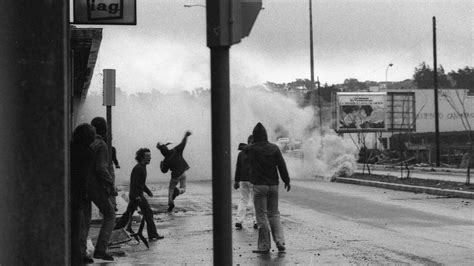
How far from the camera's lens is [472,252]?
9.73 metres

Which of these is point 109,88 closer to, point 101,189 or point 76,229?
point 101,189

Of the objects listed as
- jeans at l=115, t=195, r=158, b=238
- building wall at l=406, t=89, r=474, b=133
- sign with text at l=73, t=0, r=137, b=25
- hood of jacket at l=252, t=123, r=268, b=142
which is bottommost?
jeans at l=115, t=195, r=158, b=238

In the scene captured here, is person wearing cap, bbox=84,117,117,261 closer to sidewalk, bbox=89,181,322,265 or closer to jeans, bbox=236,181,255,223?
sidewalk, bbox=89,181,322,265

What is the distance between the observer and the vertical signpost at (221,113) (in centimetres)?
401

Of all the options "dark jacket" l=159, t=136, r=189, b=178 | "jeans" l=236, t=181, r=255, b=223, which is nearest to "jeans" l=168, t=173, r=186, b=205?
"dark jacket" l=159, t=136, r=189, b=178

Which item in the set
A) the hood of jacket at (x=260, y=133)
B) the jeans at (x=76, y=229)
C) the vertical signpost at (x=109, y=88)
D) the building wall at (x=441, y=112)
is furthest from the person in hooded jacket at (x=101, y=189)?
the building wall at (x=441, y=112)

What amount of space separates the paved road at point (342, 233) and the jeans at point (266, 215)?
0.25 meters

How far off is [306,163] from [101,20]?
2663 cm

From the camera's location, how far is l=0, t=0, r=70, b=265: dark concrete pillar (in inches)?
199

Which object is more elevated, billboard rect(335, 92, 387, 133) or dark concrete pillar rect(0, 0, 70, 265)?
billboard rect(335, 92, 387, 133)

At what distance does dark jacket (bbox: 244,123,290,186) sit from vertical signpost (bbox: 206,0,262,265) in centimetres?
598

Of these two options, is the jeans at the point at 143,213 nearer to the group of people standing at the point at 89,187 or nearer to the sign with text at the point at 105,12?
the group of people standing at the point at 89,187

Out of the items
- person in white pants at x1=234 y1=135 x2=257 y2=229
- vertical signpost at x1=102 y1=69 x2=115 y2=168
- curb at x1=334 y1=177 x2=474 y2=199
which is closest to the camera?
person in white pants at x1=234 y1=135 x2=257 y2=229

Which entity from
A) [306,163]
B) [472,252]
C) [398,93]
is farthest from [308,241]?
[398,93]
